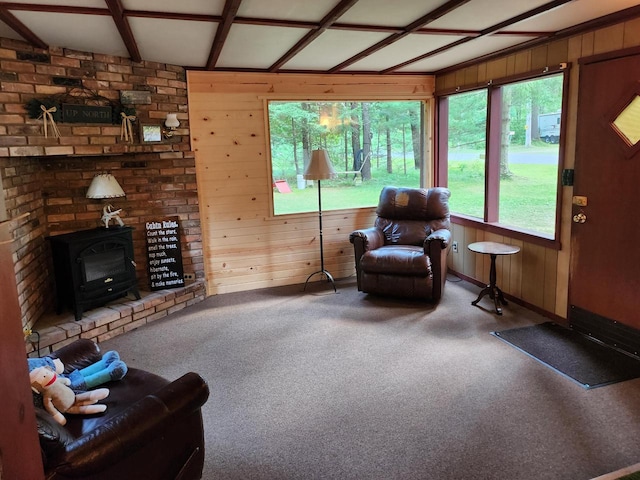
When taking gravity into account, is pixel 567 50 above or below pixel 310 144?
above

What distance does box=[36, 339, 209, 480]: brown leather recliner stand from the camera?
1.46 m

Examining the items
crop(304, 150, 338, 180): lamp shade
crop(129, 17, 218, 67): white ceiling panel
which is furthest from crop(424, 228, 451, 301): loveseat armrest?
crop(129, 17, 218, 67): white ceiling panel

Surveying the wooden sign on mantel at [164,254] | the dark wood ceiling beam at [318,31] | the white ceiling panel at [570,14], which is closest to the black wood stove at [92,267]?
the wooden sign on mantel at [164,254]

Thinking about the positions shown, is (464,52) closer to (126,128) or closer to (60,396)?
(126,128)

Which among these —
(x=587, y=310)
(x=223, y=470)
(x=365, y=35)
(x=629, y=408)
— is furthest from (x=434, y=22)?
(x=223, y=470)

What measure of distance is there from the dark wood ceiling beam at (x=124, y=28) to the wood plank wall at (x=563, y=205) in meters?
3.15

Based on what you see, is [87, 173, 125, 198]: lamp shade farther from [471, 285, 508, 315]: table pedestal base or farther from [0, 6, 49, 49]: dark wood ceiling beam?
[471, 285, 508, 315]: table pedestal base

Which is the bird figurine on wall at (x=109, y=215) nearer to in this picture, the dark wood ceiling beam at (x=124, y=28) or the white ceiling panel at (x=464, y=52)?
the dark wood ceiling beam at (x=124, y=28)

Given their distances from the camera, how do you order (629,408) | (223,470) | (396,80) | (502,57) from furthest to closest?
(396,80)
(502,57)
(629,408)
(223,470)

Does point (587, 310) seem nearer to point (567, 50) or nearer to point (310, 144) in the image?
point (567, 50)

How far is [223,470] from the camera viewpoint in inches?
84.6

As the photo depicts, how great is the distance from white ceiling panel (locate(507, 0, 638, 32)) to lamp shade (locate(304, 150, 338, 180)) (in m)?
2.03

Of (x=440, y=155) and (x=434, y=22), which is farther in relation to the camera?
(x=440, y=155)

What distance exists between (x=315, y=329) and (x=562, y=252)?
2099mm
